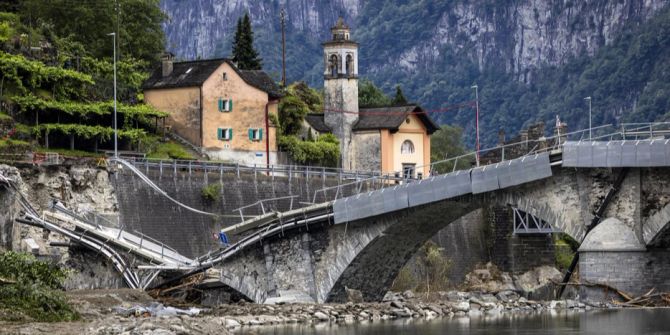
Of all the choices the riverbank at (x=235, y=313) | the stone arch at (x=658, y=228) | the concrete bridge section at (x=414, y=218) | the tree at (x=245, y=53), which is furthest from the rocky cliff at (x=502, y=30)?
the stone arch at (x=658, y=228)

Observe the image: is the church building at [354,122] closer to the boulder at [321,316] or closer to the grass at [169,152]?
the grass at [169,152]

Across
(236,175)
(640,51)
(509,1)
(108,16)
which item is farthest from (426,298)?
(509,1)

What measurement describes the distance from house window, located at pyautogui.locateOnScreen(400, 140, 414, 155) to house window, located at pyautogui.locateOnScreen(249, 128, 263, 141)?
13204mm

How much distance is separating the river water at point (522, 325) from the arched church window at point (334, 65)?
37.8 meters

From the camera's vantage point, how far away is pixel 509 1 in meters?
186

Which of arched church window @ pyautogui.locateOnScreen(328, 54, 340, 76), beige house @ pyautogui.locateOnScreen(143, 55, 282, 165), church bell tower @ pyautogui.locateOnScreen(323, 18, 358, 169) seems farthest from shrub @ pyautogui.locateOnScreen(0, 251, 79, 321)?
arched church window @ pyautogui.locateOnScreen(328, 54, 340, 76)

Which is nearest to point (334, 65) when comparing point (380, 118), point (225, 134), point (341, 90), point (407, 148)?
point (341, 90)

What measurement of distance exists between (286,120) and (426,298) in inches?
924

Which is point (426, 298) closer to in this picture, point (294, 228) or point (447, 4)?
point (294, 228)

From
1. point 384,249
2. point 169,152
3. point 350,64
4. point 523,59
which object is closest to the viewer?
point 384,249

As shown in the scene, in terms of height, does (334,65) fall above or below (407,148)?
above

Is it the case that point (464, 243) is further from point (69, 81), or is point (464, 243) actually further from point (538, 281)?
point (69, 81)

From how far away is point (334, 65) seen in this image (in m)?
103

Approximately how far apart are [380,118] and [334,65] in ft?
12.9
